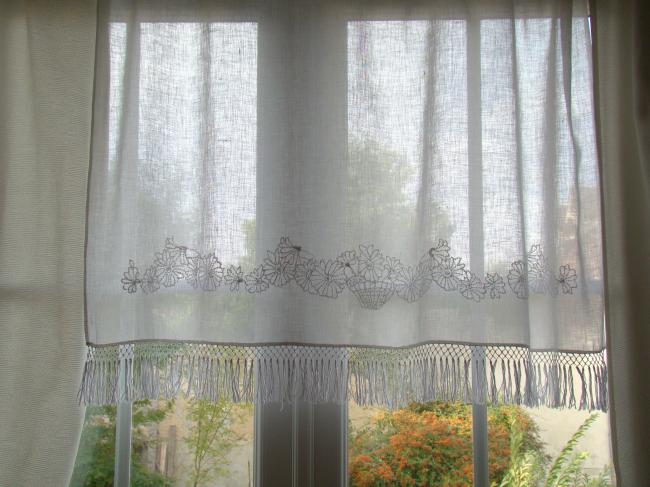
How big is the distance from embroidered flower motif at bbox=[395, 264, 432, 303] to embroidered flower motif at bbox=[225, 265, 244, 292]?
1.13ft

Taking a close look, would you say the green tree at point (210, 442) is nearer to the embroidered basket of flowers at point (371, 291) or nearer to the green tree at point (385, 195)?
the embroidered basket of flowers at point (371, 291)

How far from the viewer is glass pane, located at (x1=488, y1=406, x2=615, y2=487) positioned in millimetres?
1246

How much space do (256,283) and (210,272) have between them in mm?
105

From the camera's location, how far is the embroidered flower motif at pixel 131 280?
3.85 ft

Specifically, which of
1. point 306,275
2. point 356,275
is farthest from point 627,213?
point 306,275

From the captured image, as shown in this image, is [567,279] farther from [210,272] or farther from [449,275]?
[210,272]

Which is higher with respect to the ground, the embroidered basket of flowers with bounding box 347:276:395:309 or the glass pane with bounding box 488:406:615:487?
the embroidered basket of flowers with bounding box 347:276:395:309

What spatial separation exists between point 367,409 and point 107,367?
591 millimetres

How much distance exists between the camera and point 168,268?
46.3 inches

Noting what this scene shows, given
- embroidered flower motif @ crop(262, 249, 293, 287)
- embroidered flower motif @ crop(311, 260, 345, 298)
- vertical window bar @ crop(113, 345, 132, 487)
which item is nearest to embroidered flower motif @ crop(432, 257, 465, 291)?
embroidered flower motif @ crop(311, 260, 345, 298)

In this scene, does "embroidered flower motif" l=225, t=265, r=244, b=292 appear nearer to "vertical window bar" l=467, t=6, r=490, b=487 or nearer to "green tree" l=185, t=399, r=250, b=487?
"green tree" l=185, t=399, r=250, b=487

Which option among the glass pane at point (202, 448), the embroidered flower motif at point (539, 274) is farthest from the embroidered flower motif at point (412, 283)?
the glass pane at point (202, 448)

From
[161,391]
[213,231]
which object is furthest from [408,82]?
[161,391]

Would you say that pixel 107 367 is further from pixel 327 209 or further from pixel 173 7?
pixel 173 7
